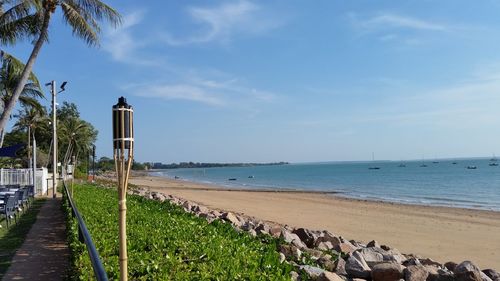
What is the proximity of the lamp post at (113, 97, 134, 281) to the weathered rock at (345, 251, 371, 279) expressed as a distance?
431 centimetres

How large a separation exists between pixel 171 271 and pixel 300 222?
17.9m

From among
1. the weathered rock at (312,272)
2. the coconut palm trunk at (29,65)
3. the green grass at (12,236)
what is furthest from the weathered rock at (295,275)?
the coconut palm trunk at (29,65)

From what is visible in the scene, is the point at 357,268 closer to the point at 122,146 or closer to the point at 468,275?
the point at 468,275

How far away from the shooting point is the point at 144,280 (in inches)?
186

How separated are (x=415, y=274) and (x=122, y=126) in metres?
4.88

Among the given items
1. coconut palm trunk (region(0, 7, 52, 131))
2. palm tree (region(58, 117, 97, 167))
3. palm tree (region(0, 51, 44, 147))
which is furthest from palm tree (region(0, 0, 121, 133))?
palm tree (region(58, 117, 97, 167))

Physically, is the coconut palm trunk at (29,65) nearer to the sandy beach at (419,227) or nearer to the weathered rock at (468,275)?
the sandy beach at (419,227)

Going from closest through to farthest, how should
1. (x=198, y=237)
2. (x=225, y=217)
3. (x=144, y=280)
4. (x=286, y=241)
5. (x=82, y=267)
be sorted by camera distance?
(x=144, y=280) → (x=82, y=267) → (x=198, y=237) → (x=286, y=241) → (x=225, y=217)

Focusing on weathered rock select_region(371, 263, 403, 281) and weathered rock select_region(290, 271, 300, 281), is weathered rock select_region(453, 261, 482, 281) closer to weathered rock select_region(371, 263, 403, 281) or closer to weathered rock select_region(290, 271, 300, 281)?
weathered rock select_region(371, 263, 403, 281)

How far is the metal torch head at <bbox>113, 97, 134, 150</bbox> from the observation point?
3.85 metres

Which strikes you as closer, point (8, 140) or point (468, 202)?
point (468, 202)

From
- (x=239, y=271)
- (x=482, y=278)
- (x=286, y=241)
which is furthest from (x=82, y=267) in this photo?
(x=482, y=278)

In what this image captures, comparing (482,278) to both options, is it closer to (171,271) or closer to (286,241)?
(286,241)

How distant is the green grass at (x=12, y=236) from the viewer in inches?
321
